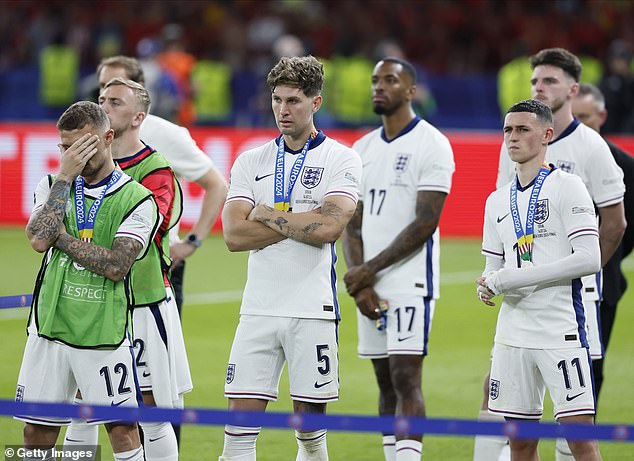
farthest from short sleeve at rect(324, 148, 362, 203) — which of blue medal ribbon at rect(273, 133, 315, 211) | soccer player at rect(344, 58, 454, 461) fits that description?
soccer player at rect(344, 58, 454, 461)

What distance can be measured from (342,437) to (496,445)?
1874 millimetres

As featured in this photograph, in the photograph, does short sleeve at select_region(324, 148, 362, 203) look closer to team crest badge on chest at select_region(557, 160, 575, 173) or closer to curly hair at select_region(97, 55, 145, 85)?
team crest badge on chest at select_region(557, 160, 575, 173)

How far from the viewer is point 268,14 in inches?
1133

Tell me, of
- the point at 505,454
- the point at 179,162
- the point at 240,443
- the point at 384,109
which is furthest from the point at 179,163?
the point at 505,454

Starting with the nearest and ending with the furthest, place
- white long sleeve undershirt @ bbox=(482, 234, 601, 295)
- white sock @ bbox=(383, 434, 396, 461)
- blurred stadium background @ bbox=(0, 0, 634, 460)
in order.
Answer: white long sleeve undershirt @ bbox=(482, 234, 601, 295)
white sock @ bbox=(383, 434, 396, 461)
blurred stadium background @ bbox=(0, 0, 634, 460)

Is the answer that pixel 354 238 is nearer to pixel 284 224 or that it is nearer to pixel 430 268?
pixel 430 268

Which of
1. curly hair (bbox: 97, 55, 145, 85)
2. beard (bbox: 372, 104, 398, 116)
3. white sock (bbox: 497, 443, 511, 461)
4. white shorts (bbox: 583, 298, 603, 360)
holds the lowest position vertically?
white sock (bbox: 497, 443, 511, 461)

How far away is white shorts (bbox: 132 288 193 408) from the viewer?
640cm

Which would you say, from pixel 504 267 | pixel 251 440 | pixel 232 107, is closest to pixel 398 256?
pixel 504 267

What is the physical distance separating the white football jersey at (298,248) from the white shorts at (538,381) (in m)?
0.96

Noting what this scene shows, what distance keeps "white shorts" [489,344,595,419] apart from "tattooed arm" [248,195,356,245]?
43.1 inches

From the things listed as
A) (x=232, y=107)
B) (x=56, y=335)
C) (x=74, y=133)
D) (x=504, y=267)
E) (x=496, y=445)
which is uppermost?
(x=232, y=107)

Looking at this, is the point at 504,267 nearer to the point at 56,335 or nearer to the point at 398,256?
the point at 398,256

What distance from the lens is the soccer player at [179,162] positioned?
7.55 meters
